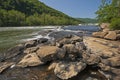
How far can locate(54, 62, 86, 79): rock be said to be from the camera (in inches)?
739

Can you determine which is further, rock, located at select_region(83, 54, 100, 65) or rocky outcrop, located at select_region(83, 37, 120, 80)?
rock, located at select_region(83, 54, 100, 65)

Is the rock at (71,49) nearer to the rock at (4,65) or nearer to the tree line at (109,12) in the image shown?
the rock at (4,65)

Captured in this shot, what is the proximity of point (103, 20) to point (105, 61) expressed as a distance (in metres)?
40.4

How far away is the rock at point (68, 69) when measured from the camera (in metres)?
18.8

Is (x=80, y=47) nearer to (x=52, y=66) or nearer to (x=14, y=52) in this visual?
(x=52, y=66)

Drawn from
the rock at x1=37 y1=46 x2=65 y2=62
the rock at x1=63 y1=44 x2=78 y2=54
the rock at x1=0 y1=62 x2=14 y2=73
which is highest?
the rock at x1=63 y1=44 x2=78 y2=54

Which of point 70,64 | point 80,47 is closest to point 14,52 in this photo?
point 80,47

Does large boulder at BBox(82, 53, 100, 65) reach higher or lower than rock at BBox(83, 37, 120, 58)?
lower

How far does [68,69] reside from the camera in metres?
19.5

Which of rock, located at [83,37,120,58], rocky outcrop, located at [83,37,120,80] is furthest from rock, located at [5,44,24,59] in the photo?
rocky outcrop, located at [83,37,120,80]

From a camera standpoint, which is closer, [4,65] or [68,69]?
[68,69]

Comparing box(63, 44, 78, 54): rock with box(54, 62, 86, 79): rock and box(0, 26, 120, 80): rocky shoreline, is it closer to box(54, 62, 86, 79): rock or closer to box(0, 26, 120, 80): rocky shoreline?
box(0, 26, 120, 80): rocky shoreline

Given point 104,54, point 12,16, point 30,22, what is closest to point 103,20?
point 104,54

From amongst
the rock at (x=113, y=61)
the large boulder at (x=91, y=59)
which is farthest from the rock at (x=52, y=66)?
the rock at (x=113, y=61)
